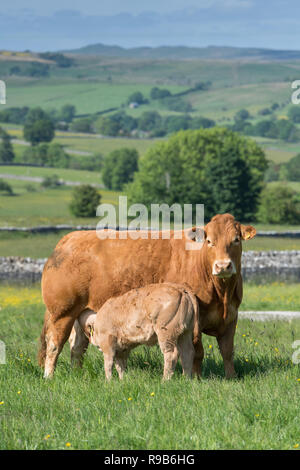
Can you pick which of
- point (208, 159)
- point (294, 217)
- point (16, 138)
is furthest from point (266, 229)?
point (16, 138)

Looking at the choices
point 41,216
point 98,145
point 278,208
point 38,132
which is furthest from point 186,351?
point 98,145

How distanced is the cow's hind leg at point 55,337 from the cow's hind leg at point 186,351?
1.99 m

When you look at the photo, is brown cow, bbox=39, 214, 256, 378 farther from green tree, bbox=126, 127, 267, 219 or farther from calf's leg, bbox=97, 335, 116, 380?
green tree, bbox=126, 127, 267, 219

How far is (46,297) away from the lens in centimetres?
1077

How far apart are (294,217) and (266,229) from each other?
68.2 feet

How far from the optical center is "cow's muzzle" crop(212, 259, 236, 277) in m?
9.25

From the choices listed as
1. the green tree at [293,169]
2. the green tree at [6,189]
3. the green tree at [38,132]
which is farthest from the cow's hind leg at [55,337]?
the green tree at [38,132]

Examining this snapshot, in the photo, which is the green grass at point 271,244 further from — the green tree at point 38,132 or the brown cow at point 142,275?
the green tree at point 38,132

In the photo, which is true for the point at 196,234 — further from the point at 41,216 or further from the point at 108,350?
the point at 41,216

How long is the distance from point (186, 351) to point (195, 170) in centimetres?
10570

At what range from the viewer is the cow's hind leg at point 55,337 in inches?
421

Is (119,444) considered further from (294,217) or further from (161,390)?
(294,217)

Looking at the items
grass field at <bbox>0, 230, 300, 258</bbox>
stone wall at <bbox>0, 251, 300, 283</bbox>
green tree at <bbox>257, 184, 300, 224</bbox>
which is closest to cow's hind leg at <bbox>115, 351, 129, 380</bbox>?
stone wall at <bbox>0, 251, 300, 283</bbox>
